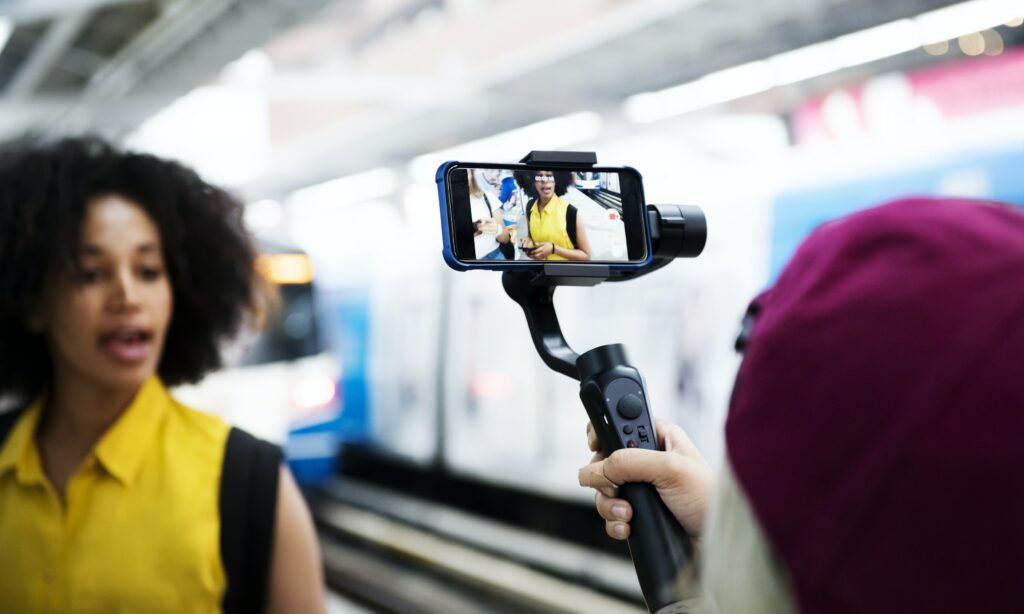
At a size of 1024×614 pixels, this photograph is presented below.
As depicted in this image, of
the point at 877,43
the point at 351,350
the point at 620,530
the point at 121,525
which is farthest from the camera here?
the point at 351,350

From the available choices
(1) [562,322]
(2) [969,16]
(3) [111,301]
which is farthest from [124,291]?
(2) [969,16]

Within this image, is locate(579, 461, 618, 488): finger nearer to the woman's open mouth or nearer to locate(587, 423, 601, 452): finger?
locate(587, 423, 601, 452): finger

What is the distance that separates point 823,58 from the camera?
28.8 ft

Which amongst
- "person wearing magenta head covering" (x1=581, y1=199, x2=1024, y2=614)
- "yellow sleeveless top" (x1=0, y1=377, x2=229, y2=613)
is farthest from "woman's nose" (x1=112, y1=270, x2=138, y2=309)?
"person wearing magenta head covering" (x1=581, y1=199, x2=1024, y2=614)

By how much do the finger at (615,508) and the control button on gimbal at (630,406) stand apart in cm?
9

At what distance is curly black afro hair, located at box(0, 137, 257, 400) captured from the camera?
170 cm

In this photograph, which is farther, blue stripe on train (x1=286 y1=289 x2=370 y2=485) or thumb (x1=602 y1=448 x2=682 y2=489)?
blue stripe on train (x1=286 y1=289 x2=370 y2=485)

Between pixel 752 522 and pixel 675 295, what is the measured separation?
5079mm

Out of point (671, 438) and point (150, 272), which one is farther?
point (150, 272)

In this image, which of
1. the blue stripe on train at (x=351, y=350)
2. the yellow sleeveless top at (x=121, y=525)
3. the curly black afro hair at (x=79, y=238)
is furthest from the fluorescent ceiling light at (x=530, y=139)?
the yellow sleeveless top at (x=121, y=525)

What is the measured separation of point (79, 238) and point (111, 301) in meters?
0.14

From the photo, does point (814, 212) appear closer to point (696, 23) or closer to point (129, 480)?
point (696, 23)

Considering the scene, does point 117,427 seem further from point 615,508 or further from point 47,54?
point 47,54

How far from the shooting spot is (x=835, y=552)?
0.52 m
